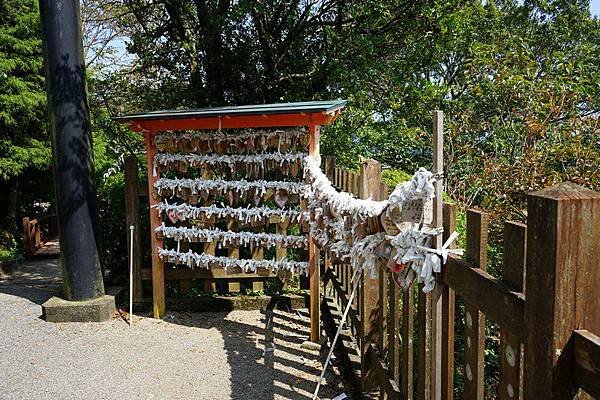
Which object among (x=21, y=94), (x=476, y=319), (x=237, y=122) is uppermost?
(x=21, y=94)

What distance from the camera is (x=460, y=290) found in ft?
5.23

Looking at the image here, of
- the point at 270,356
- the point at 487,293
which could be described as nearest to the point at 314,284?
the point at 270,356

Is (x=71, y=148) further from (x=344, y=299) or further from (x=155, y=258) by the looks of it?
(x=344, y=299)

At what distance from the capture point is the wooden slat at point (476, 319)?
149cm

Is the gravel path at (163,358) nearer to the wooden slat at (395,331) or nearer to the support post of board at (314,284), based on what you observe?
the support post of board at (314,284)

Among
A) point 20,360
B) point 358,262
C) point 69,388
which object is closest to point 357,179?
point 358,262

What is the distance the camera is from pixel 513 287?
129 centimetres

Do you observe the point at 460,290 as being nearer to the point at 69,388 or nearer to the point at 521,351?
the point at 521,351

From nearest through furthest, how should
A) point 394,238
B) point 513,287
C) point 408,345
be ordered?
point 513,287 → point 394,238 → point 408,345

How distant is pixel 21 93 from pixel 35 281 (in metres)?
3.30

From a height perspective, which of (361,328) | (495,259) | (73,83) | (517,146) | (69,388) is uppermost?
(73,83)

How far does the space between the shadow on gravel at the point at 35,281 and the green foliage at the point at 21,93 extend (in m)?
1.64

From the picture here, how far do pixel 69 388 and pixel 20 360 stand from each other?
85cm

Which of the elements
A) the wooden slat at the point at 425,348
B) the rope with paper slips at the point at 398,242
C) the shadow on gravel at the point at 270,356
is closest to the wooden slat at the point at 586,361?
the rope with paper slips at the point at 398,242
